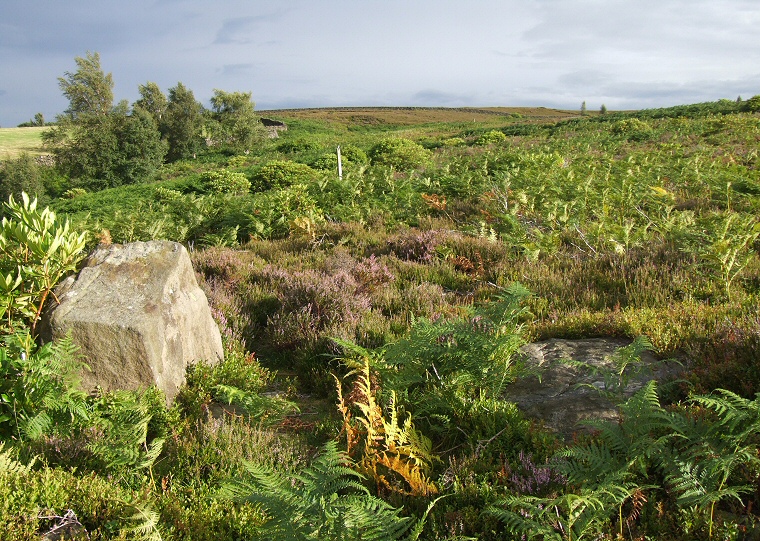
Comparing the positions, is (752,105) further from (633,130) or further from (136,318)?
(136,318)

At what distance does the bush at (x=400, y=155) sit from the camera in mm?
24859

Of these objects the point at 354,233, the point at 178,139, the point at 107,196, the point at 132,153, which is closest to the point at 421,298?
the point at 354,233

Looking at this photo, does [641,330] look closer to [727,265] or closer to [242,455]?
[727,265]

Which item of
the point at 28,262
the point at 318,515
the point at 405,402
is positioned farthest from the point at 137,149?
the point at 318,515

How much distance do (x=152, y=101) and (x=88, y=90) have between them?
19.7 feet

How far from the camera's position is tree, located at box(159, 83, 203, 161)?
53.0 meters

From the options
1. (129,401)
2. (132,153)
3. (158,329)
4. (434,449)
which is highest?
(132,153)

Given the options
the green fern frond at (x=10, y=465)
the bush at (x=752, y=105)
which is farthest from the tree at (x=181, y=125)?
the green fern frond at (x=10, y=465)

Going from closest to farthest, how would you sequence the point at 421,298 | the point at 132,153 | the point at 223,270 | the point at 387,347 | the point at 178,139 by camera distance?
the point at 387,347, the point at 421,298, the point at 223,270, the point at 132,153, the point at 178,139

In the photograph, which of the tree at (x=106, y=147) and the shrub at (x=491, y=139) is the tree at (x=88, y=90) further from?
the shrub at (x=491, y=139)

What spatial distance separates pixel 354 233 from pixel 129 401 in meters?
5.91

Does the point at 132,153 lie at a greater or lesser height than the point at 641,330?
greater

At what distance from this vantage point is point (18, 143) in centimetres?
6356

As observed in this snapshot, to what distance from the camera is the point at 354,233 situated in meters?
9.02
